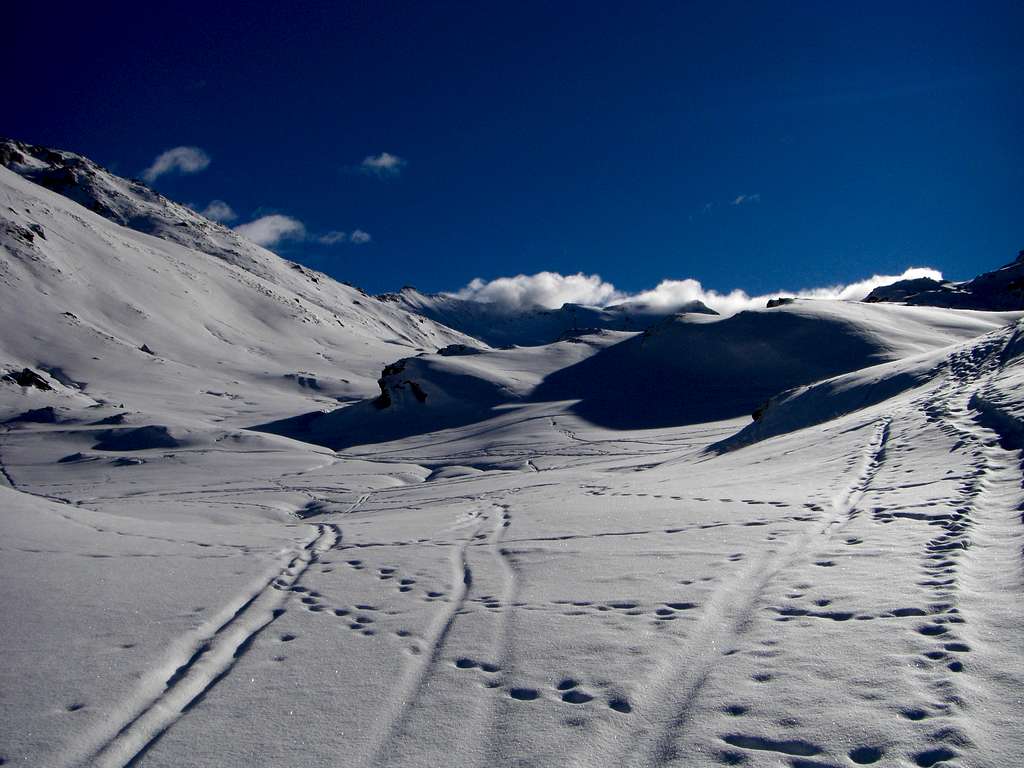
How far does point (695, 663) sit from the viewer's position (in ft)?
12.6

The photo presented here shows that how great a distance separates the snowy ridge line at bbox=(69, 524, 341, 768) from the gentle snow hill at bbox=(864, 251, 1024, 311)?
56093 millimetres

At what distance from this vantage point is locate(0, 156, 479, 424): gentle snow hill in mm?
41219

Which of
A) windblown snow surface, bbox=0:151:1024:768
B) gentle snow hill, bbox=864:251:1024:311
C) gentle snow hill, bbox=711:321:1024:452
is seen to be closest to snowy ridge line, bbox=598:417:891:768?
windblown snow surface, bbox=0:151:1024:768

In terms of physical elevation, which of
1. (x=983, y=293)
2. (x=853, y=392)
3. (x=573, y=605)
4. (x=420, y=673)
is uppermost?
(x=983, y=293)

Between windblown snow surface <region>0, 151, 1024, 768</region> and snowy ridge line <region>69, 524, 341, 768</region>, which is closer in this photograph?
windblown snow surface <region>0, 151, 1024, 768</region>

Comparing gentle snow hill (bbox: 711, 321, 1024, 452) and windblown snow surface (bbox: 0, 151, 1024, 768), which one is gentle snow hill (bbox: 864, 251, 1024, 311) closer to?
gentle snow hill (bbox: 711, 321, 1024, 452)

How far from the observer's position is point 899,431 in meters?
10.8

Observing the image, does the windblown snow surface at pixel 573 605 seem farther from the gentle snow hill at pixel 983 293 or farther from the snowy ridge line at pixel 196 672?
the gentle snow hill at pixel 983 293

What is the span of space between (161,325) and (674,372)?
46.3m

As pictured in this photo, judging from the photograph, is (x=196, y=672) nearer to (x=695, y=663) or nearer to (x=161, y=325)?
(x=695, y=663)

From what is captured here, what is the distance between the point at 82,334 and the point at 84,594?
5123 cm

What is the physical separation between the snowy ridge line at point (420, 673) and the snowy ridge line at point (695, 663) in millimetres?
964

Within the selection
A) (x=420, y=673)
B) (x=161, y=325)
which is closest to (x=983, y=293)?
(x=420, y=673)

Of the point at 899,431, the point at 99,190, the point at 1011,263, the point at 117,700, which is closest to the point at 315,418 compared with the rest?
the point at 899,431
